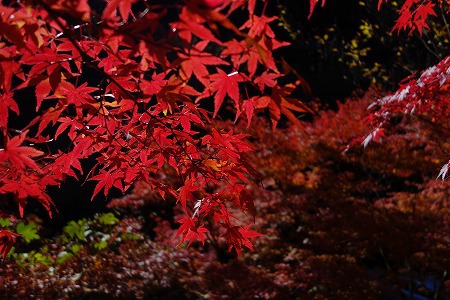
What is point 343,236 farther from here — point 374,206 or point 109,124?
point 109,124

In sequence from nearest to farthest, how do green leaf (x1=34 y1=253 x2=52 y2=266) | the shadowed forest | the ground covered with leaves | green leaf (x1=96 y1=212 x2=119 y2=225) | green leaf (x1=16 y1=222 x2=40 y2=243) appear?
1. the shadowed forest
2. the ground covered with leaves
3. green leaf (x1=34 y1=253 x2=52 y2=266)
4. green leaf (x1=16 y1=222 x2=40 y2=243)
5. green leaf (x1=96 y1=212 x2=119 y2=225)

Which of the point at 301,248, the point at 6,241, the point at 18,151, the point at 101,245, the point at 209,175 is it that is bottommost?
the point at 101,245

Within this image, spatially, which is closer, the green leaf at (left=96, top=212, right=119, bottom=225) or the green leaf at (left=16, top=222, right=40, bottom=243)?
the green leaf at (left=16, top=222, right=40, bottom=243)

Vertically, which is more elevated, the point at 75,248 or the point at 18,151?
the point at 18,151

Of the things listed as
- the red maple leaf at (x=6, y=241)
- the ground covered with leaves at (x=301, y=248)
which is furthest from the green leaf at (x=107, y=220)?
the red maple leaf at (x=6, y=241)

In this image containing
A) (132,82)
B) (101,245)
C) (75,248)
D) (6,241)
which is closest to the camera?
(132,82)

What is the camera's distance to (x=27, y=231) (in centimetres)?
754

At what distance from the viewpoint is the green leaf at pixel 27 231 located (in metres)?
7.44

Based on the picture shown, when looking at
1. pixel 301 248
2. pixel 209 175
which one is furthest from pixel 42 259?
pixel 209 175

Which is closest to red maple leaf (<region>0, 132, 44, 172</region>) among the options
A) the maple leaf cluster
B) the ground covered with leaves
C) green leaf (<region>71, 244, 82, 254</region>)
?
the maple leaf cluster

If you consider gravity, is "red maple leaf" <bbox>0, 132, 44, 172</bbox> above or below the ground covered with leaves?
above

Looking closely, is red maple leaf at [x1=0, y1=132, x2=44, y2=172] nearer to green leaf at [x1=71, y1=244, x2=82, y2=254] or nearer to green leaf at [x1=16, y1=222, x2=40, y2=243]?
green leaf at [x1=71, y1=244, x2=82, y2=254]

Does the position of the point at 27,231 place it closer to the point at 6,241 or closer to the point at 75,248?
the point at 75,248

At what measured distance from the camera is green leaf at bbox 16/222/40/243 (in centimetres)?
744
